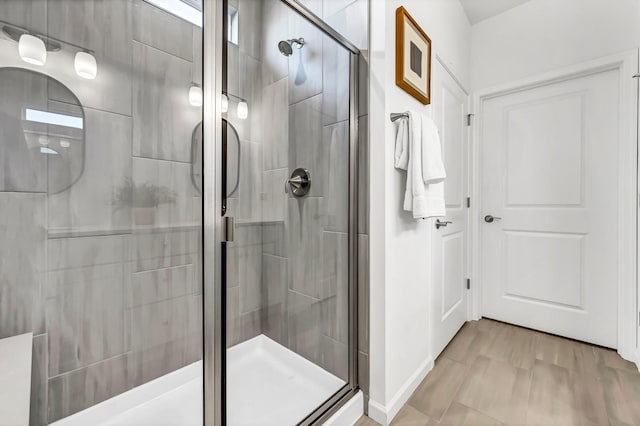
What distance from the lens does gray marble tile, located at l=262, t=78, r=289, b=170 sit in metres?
1.45

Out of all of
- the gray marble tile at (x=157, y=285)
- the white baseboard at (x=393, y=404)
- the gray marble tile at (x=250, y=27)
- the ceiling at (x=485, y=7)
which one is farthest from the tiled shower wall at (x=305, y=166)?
the ceiling at (x=485, y=7)

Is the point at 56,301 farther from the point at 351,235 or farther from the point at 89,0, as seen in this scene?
the point at 351,235

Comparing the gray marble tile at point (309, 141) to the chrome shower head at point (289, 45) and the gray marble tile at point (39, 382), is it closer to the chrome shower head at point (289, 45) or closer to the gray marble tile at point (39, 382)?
the chrome shower head at point (289, 45)

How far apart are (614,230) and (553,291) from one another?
1.91ft

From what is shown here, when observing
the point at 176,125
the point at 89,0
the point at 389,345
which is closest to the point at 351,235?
the point at 389,345

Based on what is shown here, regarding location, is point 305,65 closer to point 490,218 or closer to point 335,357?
point 335,357

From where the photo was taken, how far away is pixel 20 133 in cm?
96

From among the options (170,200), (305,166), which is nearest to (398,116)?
(305,166)

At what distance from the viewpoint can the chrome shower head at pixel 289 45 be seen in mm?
1418

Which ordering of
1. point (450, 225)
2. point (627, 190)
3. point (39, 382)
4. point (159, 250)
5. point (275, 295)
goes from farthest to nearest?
point (450, 225), point (627, 190), point (275, 295), point (159, 250), point (39, 382)

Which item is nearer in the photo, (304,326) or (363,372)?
(363,372)

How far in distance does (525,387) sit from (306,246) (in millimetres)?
1421

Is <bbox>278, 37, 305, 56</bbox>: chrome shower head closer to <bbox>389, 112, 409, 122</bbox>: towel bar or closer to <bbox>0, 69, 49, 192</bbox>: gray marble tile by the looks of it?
<bbox>389, 112, 409, 122</bbox>: towel bar

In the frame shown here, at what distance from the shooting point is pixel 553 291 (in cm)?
219
